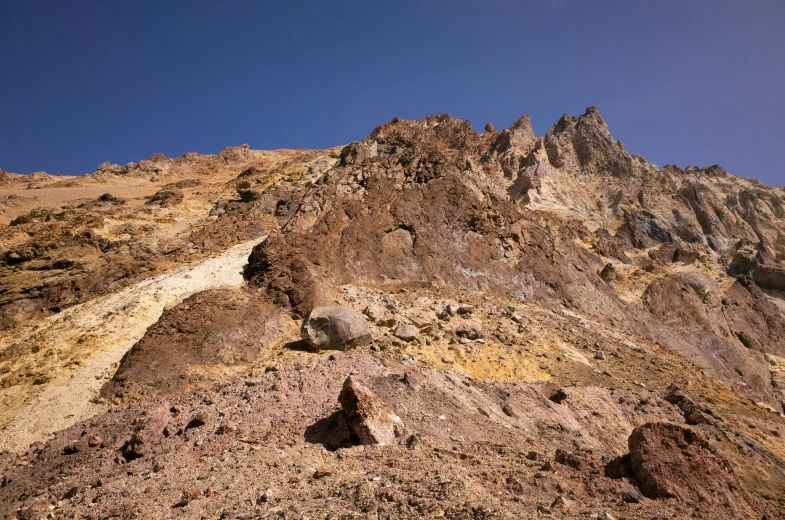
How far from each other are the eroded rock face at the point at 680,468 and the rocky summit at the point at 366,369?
0.10 ft

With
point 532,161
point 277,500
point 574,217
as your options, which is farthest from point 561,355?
point 532,161

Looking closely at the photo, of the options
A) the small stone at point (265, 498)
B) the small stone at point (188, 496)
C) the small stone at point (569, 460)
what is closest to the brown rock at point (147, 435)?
the small stone at point (188, 496)

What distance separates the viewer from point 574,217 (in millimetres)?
42094

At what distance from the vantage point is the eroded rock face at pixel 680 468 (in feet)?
17.5

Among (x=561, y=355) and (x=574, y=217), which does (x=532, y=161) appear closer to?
(x=574, y=217)

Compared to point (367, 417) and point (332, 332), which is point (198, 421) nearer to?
point (367, 417)

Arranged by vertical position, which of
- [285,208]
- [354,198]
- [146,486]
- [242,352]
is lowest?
[146,486]

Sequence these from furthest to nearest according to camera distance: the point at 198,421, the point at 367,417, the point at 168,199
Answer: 1. the point at 168,199
2. the point at 198,421
3. the point at 367,417

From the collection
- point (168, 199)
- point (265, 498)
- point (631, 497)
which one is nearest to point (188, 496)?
point (265, 498)

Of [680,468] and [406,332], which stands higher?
[406,332]

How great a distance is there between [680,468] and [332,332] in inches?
241

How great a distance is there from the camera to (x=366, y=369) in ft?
26.9

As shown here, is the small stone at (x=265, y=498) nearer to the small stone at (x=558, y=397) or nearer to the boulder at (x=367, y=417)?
the boulder at (x=367, y=417)

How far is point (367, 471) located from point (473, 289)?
11.2m
